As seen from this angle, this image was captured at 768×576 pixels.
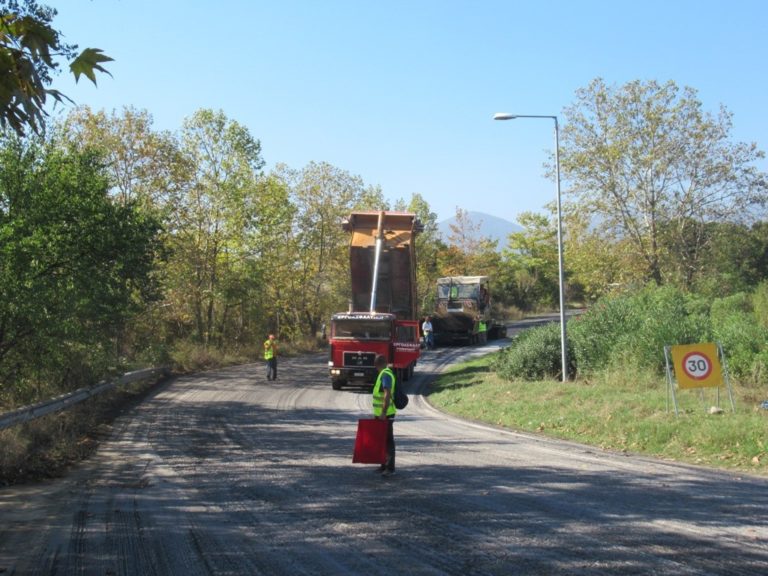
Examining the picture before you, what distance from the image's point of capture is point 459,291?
4006 centimetres

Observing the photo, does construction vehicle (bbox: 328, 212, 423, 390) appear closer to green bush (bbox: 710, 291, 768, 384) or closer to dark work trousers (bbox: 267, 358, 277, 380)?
dark work trousers (bbox: 267, 358, 277, 380)

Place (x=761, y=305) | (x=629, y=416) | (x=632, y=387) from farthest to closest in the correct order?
(x=761, y=305)
(x=632, y=387)
(x=629, y=416)

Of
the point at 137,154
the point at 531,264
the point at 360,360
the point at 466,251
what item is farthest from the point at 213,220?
the point at 531,264

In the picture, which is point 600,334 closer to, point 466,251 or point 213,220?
point 213,220

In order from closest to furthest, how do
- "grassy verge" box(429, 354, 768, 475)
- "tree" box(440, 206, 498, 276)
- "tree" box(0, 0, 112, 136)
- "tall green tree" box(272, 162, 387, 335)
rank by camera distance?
"tree" box(0, 0, 112, 136) < "grassy verge" box(429, 354, 768, 475) < "tall green tree" box(272, 162, 387, 335) < "tree" box(440, 206, 498, 276)

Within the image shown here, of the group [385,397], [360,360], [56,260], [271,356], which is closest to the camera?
[385,397]

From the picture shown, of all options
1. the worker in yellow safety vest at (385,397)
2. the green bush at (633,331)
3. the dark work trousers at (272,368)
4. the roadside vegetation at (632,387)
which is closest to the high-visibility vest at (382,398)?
the worker in yellow safety vest at (385,397)

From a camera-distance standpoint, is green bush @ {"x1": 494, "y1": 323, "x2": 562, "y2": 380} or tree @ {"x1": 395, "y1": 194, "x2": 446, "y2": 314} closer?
green bush @ {"x1": 494, "y1": 323, "x2": 562, "y2": 380}

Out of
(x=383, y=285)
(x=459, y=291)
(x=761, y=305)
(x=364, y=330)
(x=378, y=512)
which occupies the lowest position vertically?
(x=378, y=512)

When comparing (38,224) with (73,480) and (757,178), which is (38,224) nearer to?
(73,480)

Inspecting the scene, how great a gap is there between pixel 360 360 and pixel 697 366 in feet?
35.6

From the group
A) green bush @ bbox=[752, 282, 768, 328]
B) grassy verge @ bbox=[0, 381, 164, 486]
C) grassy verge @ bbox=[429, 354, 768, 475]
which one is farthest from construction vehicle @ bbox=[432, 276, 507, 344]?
grassy verge @ bbox=[0, 381, 164, 486]

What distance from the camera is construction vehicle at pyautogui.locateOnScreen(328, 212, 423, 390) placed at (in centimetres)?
2166

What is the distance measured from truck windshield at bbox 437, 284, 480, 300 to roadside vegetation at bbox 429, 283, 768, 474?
14.3m
